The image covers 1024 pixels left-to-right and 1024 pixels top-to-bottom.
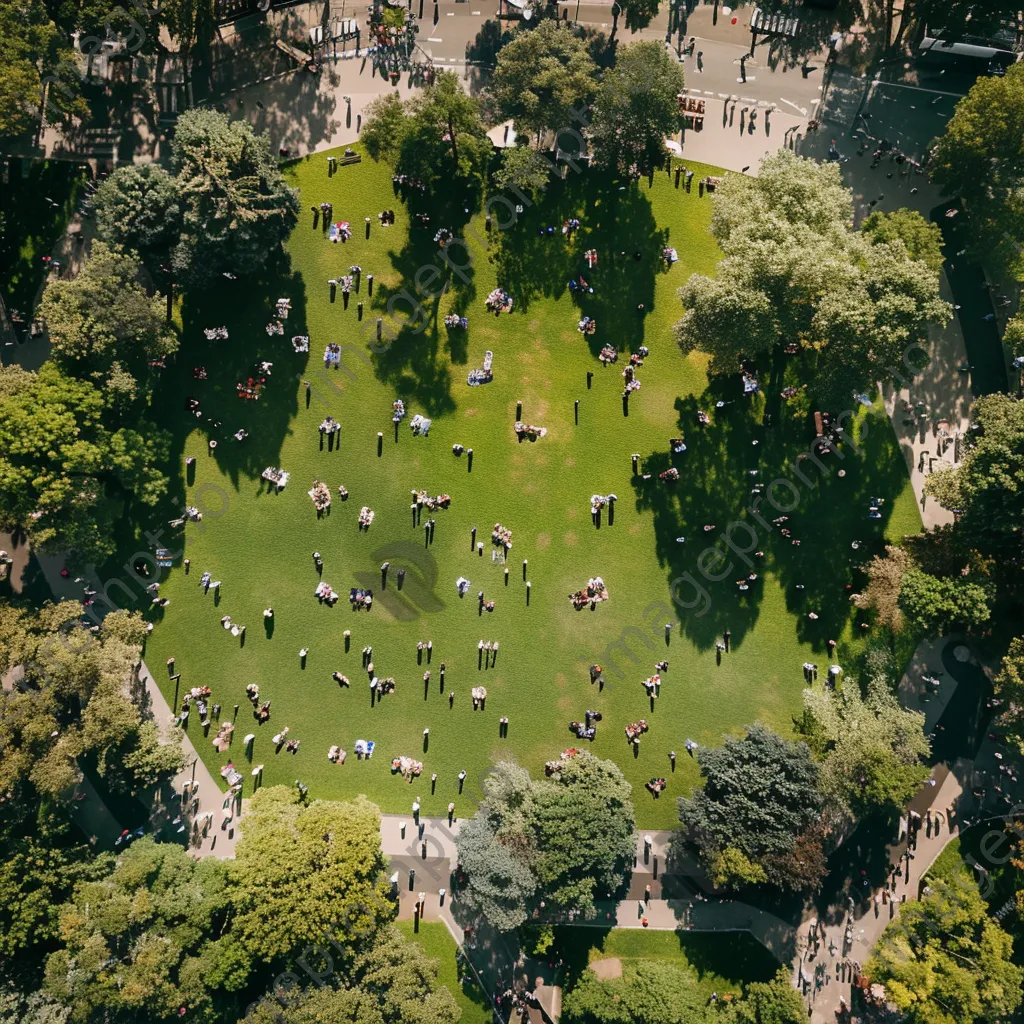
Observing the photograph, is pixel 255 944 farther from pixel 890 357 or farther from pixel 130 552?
pixel 890 357

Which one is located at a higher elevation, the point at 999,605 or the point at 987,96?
the point at 987,96

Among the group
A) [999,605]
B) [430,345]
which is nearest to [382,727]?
[430,345]

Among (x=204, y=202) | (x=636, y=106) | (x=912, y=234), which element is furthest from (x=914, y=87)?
(x=204, y=202)

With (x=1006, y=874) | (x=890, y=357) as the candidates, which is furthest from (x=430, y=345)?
(x=1006, y=874)

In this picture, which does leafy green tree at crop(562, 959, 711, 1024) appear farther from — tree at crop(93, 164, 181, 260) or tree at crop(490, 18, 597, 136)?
tree at crop(93, 164, 181, 260)

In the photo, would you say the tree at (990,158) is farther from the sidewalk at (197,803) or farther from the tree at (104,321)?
the sidewalk at (197,803)

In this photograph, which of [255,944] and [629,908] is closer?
[255,944]

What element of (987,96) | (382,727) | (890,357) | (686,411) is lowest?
(382,727)

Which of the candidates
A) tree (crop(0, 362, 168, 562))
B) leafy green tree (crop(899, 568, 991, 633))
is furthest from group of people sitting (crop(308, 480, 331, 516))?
leafy green tree (crop(899, 568, 991, 633))
